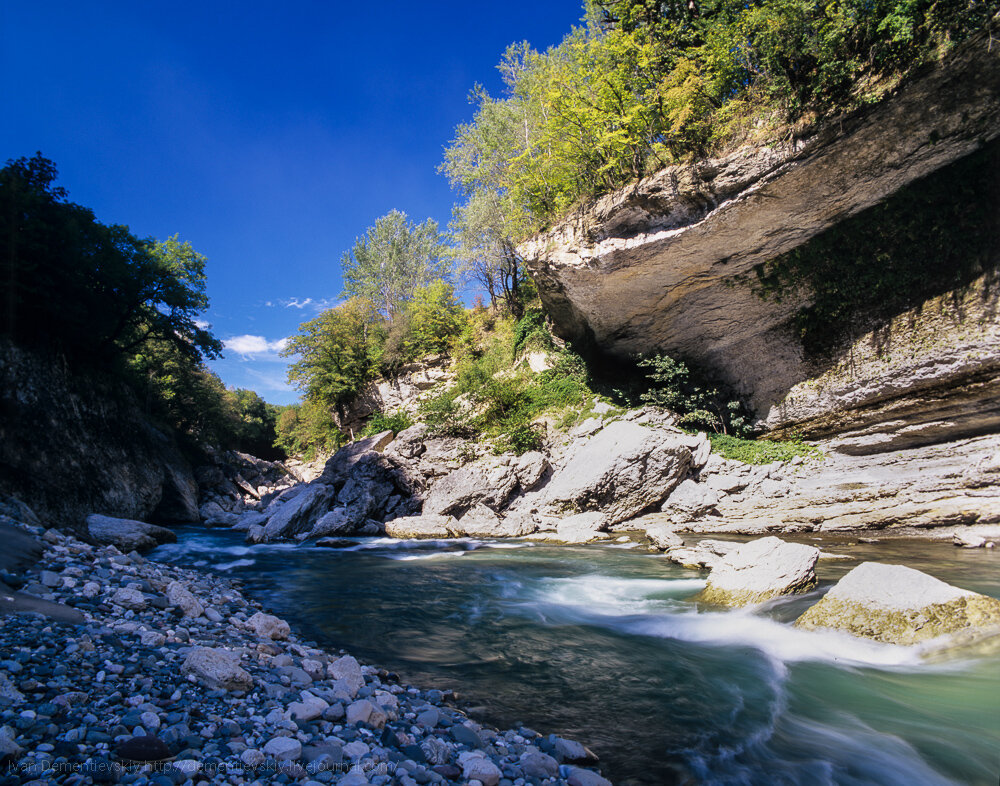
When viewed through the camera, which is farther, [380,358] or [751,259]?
[380,358]

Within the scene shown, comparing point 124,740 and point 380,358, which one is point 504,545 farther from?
point 380,358

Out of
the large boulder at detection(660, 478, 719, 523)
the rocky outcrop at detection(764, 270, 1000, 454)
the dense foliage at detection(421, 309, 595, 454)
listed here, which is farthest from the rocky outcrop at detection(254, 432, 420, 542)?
the rocky outcrop at detection(764, 270, 1000, 454)

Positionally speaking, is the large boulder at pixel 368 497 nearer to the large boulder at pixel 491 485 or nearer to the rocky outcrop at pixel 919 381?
the large boulder at pixel 491 485

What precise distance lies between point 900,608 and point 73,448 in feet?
69.0

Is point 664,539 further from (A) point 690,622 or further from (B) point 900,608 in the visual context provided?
(B) point 900,608

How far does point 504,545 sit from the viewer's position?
13.4 metres

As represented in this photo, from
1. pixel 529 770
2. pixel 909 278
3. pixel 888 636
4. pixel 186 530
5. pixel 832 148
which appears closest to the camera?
pixel 529 770

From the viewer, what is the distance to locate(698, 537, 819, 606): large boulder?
266 inches

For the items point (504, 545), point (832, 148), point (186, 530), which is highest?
point (832, 148)

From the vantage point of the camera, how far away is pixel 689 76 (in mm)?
12828

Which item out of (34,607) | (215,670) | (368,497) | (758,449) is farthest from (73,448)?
(758,449)

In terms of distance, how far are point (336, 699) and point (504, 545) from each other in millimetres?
10425

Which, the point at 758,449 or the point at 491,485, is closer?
the point at 758,449

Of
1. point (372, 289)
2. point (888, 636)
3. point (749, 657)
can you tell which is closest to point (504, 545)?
point (749, 657)
